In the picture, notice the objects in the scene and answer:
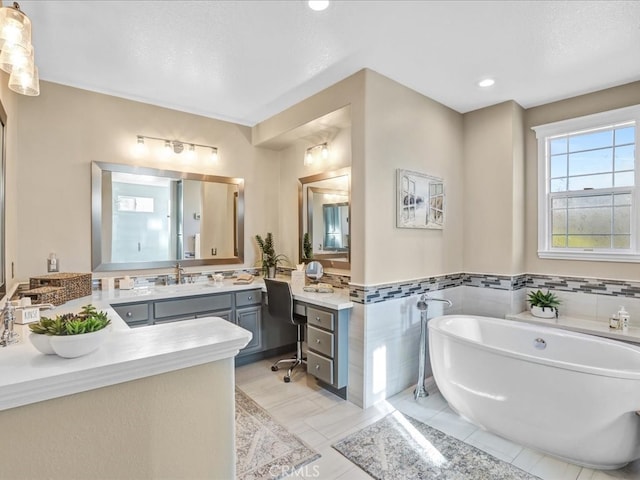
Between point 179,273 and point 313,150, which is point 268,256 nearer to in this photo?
point 179,273

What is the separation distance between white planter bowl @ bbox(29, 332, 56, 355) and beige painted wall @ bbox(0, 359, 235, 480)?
0.17 meters

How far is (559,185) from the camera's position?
3383 millimetres

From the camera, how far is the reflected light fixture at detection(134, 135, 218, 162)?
10.9 feet

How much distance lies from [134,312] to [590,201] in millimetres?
4205

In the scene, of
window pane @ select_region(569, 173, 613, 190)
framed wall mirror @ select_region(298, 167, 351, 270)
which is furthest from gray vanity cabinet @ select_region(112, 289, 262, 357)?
window pane @ select_region(569, 173, 613, 190)

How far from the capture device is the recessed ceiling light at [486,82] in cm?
290

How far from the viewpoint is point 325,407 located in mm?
2760

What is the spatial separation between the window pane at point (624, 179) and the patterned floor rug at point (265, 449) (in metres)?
3.39

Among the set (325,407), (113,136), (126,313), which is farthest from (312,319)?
(113,136)

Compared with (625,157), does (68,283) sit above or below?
below

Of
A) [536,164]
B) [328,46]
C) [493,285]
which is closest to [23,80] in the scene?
[328,46]

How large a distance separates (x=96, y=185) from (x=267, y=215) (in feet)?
5.92

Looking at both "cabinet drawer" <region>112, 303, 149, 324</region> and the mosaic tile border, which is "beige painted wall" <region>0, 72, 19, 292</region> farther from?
the mosaic tile border

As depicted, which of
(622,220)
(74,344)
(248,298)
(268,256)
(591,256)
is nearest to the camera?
(74,344)
